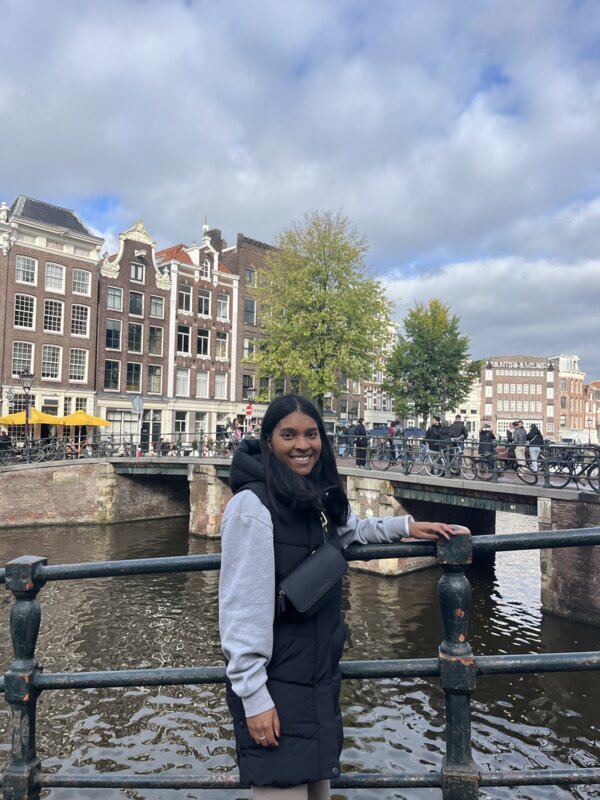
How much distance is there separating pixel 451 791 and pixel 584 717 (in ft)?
24.9

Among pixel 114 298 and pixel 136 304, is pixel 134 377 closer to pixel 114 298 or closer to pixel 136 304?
pixel 136 304

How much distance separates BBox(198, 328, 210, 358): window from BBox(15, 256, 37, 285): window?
11.1 metres

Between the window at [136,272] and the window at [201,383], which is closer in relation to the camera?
the window at [136,272]

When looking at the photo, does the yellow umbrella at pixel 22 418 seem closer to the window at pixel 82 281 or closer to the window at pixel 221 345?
the window at pixel 82 281

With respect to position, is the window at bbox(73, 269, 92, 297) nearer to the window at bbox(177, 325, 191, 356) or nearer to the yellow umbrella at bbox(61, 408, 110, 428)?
the window at bbox(177, 325, 191, 356)

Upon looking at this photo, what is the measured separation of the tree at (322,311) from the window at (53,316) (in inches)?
451

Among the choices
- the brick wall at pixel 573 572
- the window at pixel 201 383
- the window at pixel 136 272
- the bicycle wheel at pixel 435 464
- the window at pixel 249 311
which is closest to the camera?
the brick wall at pixel 573 572

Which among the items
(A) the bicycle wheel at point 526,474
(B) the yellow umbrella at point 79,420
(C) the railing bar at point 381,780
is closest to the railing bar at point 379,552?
(C) the railing bar at point 381,780

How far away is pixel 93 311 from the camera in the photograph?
3303cm

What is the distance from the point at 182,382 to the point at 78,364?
23.4ft

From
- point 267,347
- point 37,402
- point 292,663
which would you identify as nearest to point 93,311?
point 37,402

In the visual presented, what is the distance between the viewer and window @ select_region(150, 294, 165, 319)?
36.3 m

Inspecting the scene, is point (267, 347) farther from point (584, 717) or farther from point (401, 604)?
point (584, 717)

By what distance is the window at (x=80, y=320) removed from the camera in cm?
3228
